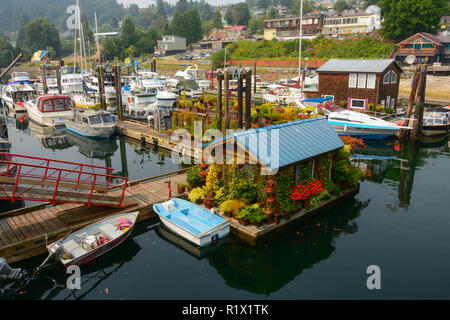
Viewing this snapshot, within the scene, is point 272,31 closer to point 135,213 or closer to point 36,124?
point 36,124

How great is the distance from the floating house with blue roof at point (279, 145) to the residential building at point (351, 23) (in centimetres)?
9074

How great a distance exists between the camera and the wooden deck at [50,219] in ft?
44.9

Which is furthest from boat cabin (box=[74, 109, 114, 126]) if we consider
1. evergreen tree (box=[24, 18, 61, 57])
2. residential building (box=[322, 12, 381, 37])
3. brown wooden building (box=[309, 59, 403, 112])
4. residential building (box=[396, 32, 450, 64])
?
evergreen tree (box=[24, 18, 61, 57])

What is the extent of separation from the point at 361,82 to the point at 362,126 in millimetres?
9162

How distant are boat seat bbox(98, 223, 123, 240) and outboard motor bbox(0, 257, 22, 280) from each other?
3326mm

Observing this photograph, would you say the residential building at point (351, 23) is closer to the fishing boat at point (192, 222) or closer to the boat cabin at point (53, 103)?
the boat cabin at point (53, 103)

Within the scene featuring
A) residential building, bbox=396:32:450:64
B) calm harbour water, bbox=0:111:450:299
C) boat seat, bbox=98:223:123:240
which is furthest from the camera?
residential building, bbox=396:32:450:64

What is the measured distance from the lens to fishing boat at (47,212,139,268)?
13227mm

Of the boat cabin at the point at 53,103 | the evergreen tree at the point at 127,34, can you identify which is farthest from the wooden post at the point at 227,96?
the evergreen tree at the point at 127,34

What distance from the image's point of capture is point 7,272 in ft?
39.5

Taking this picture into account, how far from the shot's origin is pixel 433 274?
12734mm

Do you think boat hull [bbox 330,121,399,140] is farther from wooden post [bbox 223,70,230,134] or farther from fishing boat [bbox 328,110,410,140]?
wooden post [bbox 223,70,230,134]

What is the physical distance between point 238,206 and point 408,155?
19.5 m

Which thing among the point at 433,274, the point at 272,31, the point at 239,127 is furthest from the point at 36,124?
the point at 272,31
